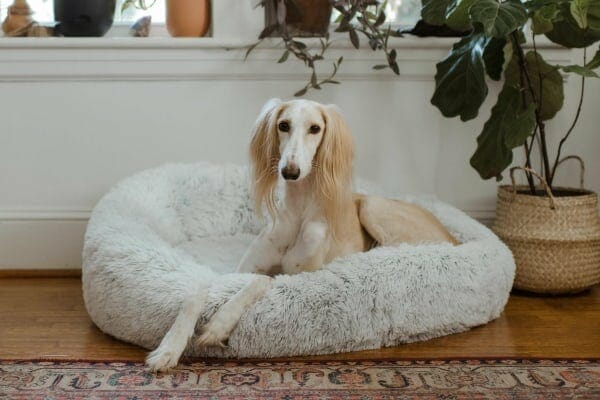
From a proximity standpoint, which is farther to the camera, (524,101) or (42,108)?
(42,108)

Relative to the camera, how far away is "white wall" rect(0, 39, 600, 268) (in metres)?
2.92

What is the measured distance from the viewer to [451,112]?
265 centimetres

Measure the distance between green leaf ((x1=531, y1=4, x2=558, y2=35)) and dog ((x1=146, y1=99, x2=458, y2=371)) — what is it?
0.77 meters

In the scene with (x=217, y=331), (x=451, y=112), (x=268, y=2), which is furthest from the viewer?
(x=268, y=2)

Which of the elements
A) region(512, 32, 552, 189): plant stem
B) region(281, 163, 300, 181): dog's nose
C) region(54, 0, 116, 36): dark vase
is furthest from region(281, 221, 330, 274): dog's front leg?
region(54, 0, 116, 36): dark vase

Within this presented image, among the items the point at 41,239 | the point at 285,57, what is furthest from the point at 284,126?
the point at 41,239

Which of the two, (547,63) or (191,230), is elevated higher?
(547,63)

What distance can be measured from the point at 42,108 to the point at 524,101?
1.82 meters

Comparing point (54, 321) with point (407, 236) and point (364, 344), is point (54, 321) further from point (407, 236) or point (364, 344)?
point (407, 236)

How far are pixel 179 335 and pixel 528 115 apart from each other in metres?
1.38

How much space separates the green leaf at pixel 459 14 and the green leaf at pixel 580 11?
0.31 metres

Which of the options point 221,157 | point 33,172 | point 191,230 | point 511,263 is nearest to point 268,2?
point 221,157

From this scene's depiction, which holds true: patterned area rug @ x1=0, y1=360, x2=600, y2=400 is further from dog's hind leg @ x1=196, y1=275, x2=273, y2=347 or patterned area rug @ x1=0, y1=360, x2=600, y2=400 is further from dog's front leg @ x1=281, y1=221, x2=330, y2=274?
dog's front leg @ x1=281, y1=221, x2=330, y2=274

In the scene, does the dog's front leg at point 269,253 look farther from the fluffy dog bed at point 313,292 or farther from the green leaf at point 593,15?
the green leaf at point 593,15
